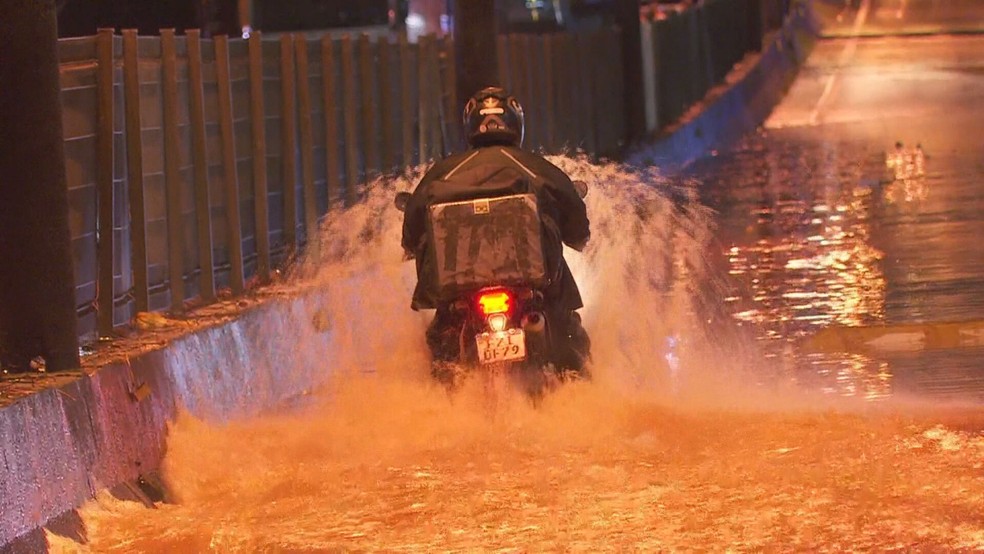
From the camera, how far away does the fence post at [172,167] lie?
10.7 meters

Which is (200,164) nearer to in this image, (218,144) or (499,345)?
(218,144)

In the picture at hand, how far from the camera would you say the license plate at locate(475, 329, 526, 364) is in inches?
320

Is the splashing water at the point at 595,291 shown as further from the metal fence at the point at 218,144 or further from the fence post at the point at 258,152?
the metal fence at the point at 218,144

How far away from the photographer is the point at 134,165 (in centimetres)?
1008

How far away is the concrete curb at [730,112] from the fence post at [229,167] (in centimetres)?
1205

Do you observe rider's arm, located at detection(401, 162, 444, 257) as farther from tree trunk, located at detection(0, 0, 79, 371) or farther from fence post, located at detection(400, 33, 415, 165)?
fence post, located at detection(400, 33, 415, 165)

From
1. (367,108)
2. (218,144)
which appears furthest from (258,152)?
(367,108)

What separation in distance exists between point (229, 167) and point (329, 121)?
2077mm

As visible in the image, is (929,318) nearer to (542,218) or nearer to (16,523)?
(542,218)

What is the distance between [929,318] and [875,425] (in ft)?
10.8

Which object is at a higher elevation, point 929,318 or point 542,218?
point 542,218

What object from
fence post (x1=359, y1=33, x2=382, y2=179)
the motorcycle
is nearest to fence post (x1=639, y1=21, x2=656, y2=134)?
fence post (x1=359, y1=33, x2=382, y2=179)

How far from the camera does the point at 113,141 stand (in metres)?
9.83

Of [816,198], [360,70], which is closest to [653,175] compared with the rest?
[816,198]
